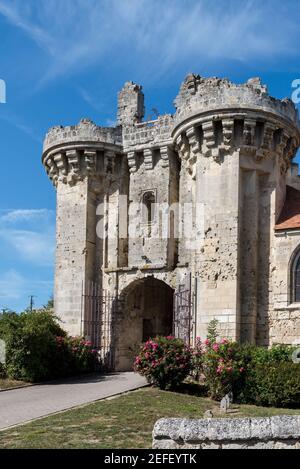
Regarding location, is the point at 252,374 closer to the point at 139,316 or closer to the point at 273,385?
the point at 273,385

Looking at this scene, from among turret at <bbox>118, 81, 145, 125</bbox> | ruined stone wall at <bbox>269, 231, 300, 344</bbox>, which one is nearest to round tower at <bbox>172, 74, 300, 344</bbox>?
ruined stone wall at <bbox>269, 231, 300, 344</bbox>

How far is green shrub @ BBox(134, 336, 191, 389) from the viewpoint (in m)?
16.7

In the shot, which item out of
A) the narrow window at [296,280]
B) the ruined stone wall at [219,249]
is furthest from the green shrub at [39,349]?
the narrow window at [296,280]

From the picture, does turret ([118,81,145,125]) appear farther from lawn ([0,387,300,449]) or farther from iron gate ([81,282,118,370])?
lawn ([0,387,300,449])

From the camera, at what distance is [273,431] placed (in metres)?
8.29

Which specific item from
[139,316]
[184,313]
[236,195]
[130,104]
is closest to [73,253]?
[139,316]

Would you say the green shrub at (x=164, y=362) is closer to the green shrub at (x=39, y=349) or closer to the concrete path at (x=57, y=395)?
the concrete path at (x=57, y=395)

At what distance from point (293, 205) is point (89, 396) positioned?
8779 mm

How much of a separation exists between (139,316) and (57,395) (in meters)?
8.17

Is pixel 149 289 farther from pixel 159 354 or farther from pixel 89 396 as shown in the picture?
pixel 89 396

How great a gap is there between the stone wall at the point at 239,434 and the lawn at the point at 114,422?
1697 mm

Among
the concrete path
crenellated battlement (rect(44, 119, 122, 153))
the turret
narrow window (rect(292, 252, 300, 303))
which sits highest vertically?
the turret

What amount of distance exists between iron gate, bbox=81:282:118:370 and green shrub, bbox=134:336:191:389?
231 inches

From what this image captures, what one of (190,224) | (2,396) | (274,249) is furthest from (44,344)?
(274,249)
